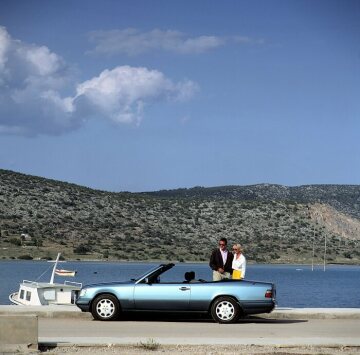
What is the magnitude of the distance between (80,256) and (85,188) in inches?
1011

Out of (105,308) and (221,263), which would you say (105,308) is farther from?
(221,263)

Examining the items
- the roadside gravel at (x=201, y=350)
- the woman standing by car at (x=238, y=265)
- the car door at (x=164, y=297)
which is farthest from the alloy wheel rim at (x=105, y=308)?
the roadside gravel at (x=201, y=350)

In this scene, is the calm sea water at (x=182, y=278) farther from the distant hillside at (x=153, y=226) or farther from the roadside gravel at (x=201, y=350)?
the roadside gravel at (x=201, y=350)

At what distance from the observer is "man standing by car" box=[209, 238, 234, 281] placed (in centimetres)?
2214

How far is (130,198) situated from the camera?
11969 cm

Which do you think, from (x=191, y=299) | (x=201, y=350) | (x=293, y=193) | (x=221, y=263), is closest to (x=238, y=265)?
(x=221, y=263)

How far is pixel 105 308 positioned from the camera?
2022cm

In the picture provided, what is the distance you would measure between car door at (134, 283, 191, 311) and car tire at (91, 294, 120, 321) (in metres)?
0.49

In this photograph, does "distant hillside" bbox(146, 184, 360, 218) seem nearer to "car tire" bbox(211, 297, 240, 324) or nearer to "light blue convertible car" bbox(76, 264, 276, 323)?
"light blue convertible car" bbox(76, 264, 276, 323)

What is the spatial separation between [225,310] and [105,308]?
2.44m

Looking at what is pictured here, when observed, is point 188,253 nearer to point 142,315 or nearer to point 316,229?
point 316,229

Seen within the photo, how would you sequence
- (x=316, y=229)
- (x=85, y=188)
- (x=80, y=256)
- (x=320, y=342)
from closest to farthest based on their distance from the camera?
(x=320, y=342) < (x=80, y=256) < (x=85, y=188) < (x=316, y=229)

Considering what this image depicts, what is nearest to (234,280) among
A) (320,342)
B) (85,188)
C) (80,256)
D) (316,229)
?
(320,342)

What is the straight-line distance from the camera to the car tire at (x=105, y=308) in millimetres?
20188
